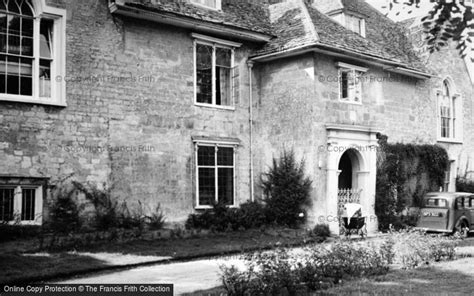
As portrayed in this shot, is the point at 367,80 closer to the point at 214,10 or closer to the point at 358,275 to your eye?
the point at 214,10

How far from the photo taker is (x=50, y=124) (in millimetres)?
14555

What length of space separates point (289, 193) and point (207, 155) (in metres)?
3.18

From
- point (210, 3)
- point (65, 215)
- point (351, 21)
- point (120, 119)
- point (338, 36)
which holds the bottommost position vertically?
point (65, 215)

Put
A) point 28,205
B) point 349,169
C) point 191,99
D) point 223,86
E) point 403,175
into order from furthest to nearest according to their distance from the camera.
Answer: point 403,175, point 349,169, point 223,86, point 191,99, point 28,205

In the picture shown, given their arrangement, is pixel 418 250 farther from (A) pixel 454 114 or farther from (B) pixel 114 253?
(A) pixel 454 114

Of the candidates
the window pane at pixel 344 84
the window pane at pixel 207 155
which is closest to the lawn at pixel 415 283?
the window pane at pixel 207 155

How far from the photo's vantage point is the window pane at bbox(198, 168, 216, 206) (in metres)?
18.1

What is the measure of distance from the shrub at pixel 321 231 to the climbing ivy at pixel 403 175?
3.59 meters

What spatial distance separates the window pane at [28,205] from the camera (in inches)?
551

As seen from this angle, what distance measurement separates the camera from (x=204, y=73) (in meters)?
18.6

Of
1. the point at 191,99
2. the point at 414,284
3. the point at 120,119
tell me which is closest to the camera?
the point at 414,284

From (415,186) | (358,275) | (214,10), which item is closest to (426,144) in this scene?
(415,186)
